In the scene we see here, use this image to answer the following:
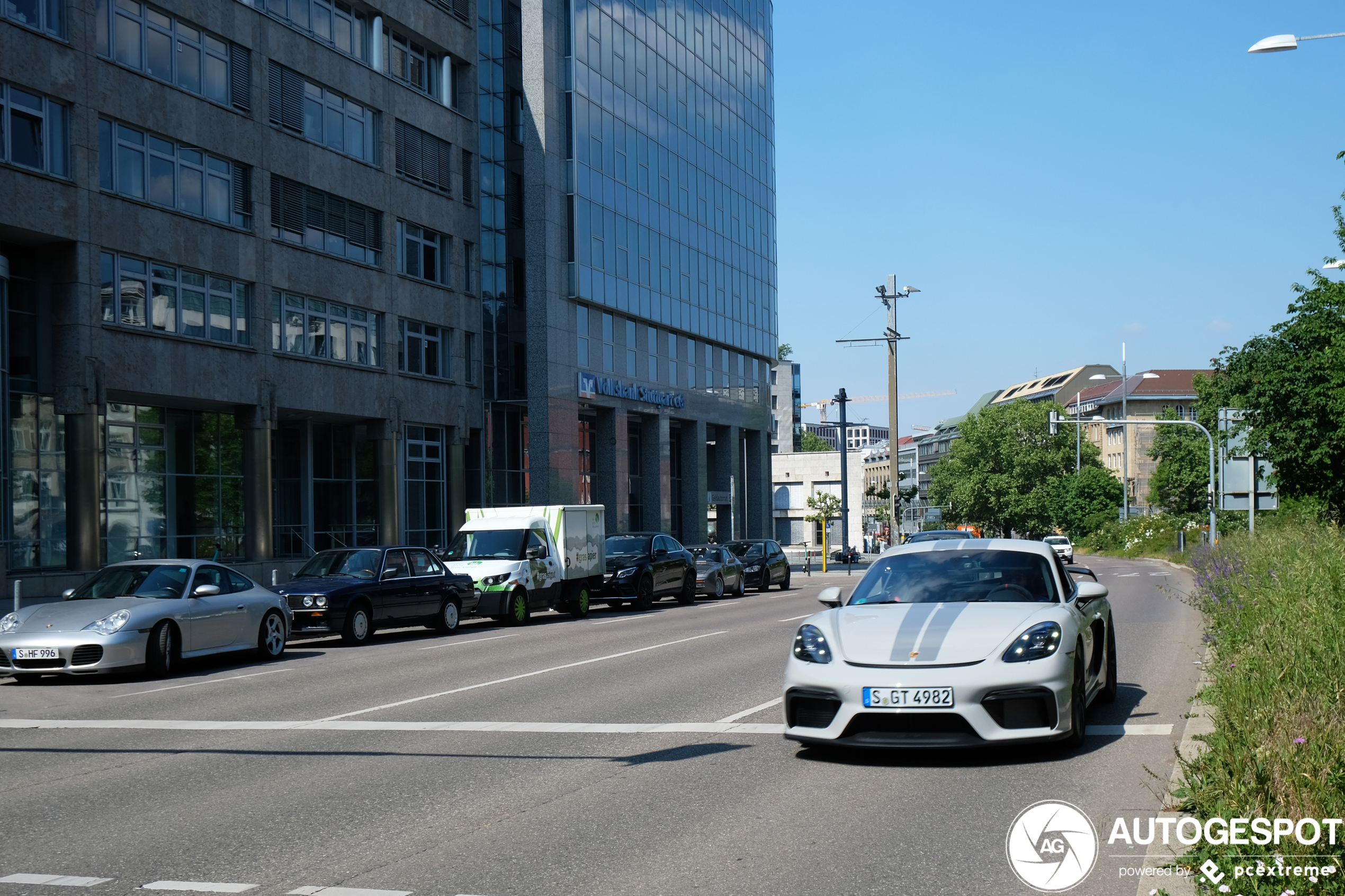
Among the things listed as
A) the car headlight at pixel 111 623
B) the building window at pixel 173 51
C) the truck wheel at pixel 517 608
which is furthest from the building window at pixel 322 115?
the car headlight at pixel 111 623

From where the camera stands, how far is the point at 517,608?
1016 inches

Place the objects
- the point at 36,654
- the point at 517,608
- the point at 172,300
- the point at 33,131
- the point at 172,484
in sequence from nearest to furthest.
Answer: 1. the point at 36,654
2. the point at 517,608
3. the point at 33,131
4. the point at 172,300
5. the point at 172,484

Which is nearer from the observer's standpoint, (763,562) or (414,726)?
(414,726)

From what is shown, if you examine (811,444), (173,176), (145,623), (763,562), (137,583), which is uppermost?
(173,176)

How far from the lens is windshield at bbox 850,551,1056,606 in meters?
9.73

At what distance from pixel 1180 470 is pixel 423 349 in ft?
271

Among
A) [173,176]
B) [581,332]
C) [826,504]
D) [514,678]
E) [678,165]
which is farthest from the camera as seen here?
[826,504]

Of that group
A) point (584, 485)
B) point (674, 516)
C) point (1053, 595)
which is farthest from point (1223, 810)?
point (674, 516)

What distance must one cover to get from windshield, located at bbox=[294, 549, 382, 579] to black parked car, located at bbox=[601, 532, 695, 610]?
8.65 meters

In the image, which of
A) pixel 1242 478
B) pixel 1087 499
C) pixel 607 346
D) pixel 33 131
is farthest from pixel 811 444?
pixel 33 131

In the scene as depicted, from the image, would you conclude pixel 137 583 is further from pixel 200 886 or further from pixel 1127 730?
pixel 1127 730

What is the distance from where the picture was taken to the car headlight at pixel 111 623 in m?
15.5

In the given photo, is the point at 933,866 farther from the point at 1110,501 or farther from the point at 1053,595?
the point at 1110,501

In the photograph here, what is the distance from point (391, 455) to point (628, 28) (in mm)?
21620
